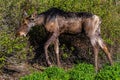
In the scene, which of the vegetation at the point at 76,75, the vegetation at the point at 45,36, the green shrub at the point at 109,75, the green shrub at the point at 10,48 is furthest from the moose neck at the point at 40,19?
the green shrub at the point at 109,75

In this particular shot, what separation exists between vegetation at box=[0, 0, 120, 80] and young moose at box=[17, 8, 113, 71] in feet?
1.32

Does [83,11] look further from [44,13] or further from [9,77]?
[9,77]

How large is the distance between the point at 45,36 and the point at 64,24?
1016mm

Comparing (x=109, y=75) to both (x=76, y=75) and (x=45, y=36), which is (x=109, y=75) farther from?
(x=45, y=36)

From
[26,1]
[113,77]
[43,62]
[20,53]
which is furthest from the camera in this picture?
[43,62]

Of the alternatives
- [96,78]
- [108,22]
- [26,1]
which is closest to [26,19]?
[26,1]

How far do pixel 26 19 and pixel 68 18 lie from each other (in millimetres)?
1437

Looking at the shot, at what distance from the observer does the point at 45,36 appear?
15.7 meters

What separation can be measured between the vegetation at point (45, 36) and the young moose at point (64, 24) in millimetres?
402

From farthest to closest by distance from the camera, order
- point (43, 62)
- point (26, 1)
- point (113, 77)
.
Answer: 1. point (43, 62)
2. point (26, 1)
3. point (113, 77)

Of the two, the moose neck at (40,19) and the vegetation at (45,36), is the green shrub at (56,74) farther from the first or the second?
the moose neck at (40,19)

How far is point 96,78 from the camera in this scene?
431 inches

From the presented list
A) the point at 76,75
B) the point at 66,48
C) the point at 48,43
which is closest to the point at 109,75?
the point at 76,75

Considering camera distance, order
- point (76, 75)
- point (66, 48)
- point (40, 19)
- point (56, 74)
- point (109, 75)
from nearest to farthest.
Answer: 1. point (56, 74)
2. point (76, 75)
3. point (109, 75)
4. point (40, 19)
5. point (66, 48)
